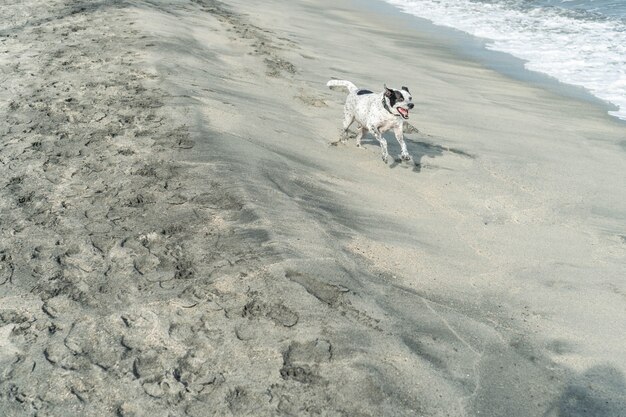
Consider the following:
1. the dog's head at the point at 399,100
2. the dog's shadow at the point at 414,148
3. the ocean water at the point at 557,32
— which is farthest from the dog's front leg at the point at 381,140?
the ocean water at the point at 557,32

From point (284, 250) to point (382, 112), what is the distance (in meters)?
2.63

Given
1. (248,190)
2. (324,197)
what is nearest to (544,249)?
(324,197)

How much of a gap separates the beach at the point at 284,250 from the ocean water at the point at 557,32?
2311mm

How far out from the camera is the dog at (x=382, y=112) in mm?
5438

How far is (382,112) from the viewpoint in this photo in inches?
221

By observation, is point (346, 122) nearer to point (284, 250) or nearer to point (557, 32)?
point (284, 250)

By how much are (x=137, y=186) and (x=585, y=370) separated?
336cm

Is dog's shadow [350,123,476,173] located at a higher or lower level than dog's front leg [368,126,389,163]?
lower

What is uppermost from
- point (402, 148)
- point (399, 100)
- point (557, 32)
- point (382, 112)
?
point (557, 32)

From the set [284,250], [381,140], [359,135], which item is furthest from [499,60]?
[284,250]

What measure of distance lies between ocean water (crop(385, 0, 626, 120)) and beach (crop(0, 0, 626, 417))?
7.58 ft

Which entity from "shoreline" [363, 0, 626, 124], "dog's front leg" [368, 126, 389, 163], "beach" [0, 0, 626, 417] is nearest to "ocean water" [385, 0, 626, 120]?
"shoreline" [363, 0, 626, 124]

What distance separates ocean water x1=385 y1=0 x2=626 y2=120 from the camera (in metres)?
9.55

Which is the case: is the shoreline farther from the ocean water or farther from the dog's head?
the dog's head
